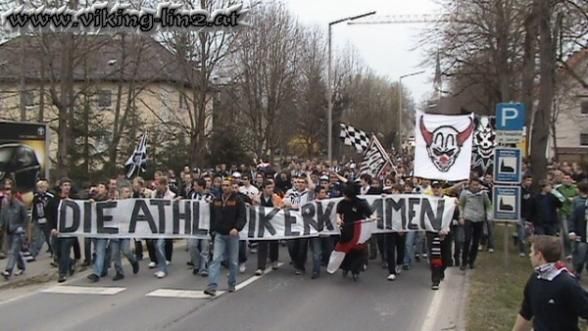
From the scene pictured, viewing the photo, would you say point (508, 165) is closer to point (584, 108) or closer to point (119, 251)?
point (119, 251)

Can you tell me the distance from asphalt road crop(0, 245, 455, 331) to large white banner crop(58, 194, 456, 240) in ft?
2.63

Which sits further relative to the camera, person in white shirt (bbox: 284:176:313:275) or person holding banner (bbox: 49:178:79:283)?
person in white shirt (bbox: 284:176:313:275)

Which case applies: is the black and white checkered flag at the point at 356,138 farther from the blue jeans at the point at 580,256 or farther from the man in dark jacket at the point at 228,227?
the man in dark jacket at the point at 228,227

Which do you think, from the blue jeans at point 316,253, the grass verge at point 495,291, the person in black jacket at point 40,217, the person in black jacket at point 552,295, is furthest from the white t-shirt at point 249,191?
the person in black jacket at point 552,295

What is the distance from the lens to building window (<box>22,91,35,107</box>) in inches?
1168

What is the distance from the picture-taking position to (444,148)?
1606cm

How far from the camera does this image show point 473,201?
1475cm

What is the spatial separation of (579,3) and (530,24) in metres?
1.25

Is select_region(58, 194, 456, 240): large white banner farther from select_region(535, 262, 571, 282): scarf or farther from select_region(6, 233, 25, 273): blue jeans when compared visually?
select_region(535, 262, 571, 282): scarf

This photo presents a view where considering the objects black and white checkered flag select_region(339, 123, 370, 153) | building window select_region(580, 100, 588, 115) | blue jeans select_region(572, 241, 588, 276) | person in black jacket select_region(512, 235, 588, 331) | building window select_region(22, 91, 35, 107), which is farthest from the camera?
building window select_region(580, 100, 588, 115)

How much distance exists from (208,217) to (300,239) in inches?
68.6

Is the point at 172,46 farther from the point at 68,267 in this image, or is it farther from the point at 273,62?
the point at 68,267

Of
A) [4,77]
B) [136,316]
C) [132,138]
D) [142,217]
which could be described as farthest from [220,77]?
[136,316]

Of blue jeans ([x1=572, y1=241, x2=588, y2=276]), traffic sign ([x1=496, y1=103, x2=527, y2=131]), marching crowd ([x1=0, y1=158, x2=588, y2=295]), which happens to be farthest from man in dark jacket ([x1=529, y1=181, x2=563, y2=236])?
blue jeans ([x1=572, y1=241, x2=588, y2=276])
